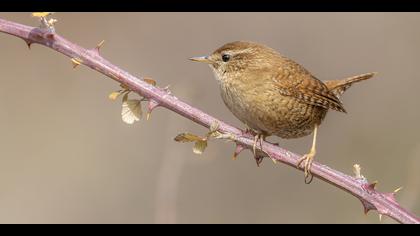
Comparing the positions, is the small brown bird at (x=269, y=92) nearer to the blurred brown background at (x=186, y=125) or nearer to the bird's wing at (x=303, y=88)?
the bird's wing at (x=303, y=88)

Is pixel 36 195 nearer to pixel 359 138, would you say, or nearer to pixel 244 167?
pixel 244 167

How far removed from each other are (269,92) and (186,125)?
7.24 ft

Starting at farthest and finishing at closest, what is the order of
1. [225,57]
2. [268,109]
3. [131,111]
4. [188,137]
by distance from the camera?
1. [225,57]
2. [268,109]
3. [131,111]
4. [188,137]

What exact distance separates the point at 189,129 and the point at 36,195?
5.43ft

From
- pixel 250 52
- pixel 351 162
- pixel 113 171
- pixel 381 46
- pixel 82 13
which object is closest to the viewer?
pixel 250 52

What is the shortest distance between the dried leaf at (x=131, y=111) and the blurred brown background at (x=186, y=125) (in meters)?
2.92

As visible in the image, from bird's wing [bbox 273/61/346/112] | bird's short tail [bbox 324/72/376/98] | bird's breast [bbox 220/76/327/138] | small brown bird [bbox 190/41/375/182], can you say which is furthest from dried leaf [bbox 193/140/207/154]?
bird's short tail [bbox 324/72/376/98]

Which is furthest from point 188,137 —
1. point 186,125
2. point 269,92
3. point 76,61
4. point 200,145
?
point 186,125

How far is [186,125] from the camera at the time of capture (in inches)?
247

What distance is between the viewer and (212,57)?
179 inches

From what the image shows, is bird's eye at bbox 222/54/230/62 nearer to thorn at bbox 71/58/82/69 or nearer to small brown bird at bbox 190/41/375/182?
small brown bird at bbox 190/41/375/182

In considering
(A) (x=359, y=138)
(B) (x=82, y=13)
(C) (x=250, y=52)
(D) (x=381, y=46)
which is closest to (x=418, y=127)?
(A) (x=359, y=138)

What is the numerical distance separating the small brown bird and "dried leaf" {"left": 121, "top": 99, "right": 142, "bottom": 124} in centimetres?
122

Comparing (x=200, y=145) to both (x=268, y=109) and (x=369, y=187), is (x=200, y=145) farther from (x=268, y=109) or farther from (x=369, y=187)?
(x=268, y=109)
